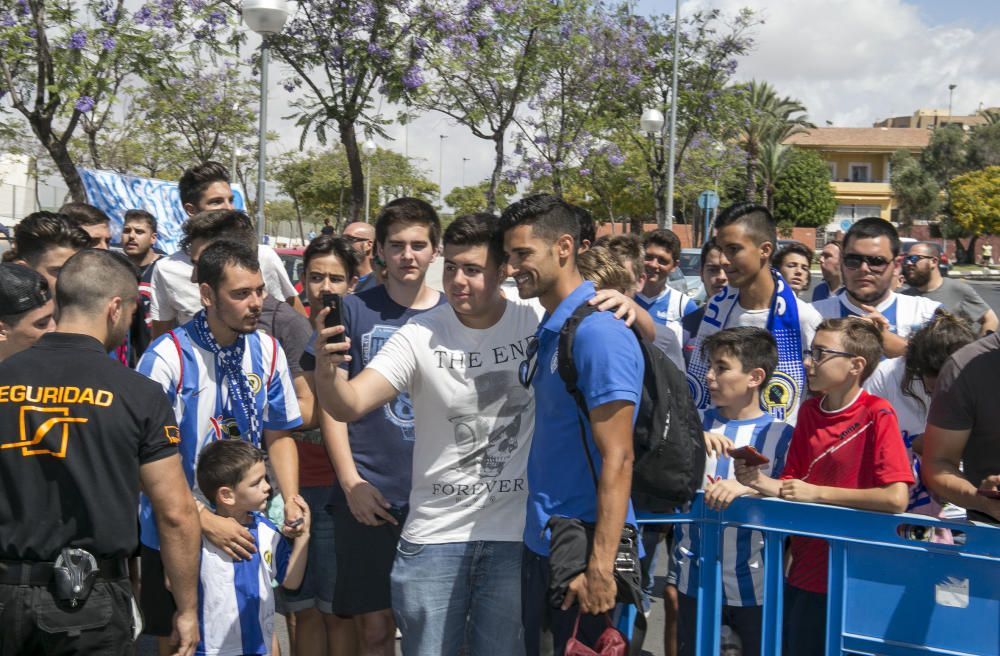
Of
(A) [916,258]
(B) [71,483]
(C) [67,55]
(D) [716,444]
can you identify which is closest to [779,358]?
(D) [716,444]

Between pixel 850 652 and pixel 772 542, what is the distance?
418 mm

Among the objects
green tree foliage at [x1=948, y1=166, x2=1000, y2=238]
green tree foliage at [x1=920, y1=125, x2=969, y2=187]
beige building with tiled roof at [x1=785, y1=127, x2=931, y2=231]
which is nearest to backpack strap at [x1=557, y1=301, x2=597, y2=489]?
green tree foliage at [x1=948, y1=166, x2=1000, y2=238]

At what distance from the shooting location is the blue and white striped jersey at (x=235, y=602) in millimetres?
3775

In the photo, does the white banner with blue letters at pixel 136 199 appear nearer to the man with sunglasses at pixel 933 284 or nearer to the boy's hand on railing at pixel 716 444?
the man with sunglasses at pixel 933 284

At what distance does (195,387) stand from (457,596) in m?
Answer: 1.27

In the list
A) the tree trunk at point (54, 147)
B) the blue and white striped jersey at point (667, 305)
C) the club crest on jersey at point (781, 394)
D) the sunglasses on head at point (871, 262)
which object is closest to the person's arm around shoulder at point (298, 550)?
the club crest on jersey at point (781, 394)

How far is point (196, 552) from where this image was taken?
3.29 m

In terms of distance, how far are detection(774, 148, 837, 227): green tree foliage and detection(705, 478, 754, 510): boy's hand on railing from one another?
5637cm

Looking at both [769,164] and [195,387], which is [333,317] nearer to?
[195,387]

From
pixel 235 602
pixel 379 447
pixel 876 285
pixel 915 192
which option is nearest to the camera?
pixel 235 602

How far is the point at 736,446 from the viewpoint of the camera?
13.5 ft

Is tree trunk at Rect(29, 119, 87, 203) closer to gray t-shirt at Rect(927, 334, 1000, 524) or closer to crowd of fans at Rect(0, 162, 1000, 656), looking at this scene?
crowd of fans at Rect(0, 162, 1000, 656)

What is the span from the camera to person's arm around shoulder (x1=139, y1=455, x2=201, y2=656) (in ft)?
10.4

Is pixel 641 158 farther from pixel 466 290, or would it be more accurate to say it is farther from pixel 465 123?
pixel 466 290
